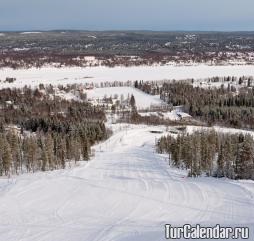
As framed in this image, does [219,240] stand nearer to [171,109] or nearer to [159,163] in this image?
[159,163]

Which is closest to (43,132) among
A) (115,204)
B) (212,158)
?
(212,158)

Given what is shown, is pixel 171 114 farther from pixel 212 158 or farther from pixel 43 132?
pixel 212 158

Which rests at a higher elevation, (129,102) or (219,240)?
(219,240)

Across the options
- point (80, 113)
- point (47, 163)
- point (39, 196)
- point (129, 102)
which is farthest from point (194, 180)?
point (129, 102)

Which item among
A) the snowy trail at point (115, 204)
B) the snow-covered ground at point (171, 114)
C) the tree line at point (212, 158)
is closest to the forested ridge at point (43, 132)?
the snowy trail at point (115, 204)

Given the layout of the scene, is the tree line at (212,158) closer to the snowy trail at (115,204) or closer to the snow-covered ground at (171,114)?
the snowy trail at (115,204)

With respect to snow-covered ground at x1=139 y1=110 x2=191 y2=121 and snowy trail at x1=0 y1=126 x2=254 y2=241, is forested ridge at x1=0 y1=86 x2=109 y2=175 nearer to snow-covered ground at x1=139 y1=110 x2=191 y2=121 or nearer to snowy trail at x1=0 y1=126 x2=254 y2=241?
snowy trail at x1=0 y1=126 x2=254 y2=241
